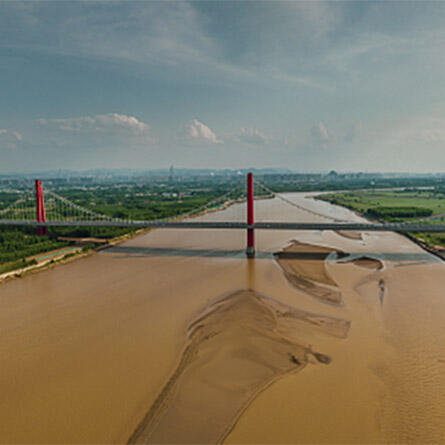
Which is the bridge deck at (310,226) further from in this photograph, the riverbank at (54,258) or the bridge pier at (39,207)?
the riverbank at (54,258)

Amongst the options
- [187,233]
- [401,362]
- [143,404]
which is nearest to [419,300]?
[401,362]

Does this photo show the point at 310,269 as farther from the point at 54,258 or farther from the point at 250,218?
the point at 54,258

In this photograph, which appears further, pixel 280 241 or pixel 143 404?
pixel 280 241

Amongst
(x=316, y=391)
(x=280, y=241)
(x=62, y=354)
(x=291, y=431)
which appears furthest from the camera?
(x=280, y=241)

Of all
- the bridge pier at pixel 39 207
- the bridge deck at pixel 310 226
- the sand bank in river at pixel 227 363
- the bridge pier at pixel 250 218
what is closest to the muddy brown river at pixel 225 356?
the sand bank in river at pixel 227 363

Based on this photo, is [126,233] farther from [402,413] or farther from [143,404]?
[402,413]

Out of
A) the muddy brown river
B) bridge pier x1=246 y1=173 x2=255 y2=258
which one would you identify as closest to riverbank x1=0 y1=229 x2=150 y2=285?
the muddy brown river
